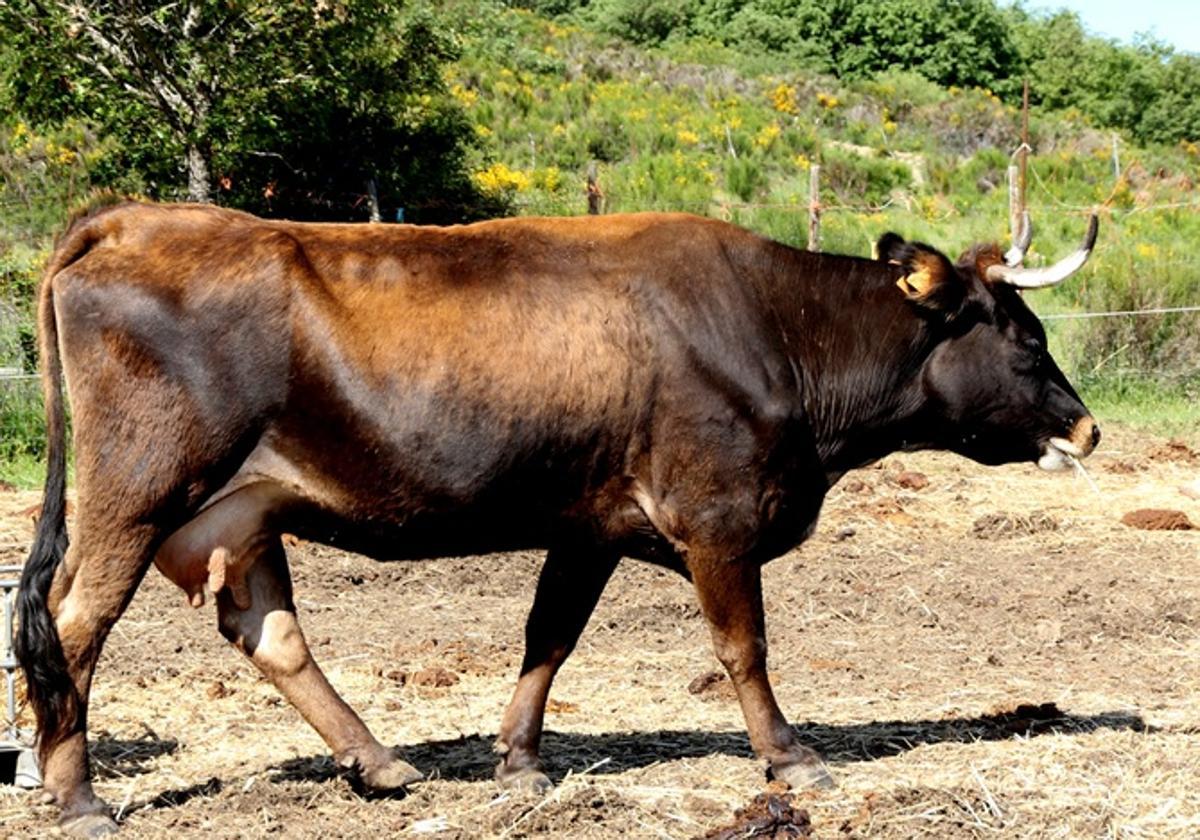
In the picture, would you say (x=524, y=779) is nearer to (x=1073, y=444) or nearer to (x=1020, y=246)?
(x=1073, y=444)

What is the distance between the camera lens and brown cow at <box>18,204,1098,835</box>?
554cm

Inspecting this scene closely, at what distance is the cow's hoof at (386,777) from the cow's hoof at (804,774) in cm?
133

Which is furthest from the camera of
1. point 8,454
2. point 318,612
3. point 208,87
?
point 208,87

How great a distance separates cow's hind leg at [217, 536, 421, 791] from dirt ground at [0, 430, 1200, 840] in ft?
0.46

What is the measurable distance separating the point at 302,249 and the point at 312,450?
0.72 metres

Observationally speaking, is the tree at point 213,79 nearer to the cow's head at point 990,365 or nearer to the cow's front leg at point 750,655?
the cow's head at point 990,365

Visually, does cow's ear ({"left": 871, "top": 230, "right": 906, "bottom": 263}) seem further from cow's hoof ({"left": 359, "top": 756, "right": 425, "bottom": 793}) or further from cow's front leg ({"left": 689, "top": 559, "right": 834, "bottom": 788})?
cow's hoof ({"left": 359, "top": 756, "right": 425, "bottom": 793})

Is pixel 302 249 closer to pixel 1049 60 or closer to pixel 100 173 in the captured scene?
pixel 100 173

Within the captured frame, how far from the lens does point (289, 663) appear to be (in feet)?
19.8

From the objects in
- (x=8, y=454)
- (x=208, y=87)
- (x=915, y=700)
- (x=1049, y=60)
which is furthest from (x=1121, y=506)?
(x=1049, y=60)

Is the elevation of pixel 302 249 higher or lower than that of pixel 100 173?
higher

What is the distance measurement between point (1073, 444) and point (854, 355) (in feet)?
3.33

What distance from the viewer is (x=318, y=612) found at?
917 centimetres

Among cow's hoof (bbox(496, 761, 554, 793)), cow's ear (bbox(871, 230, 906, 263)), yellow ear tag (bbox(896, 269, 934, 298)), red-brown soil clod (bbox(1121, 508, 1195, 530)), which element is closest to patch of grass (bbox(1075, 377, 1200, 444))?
red-brown soil clod (bbox(1121, 508, 1195, 530))
